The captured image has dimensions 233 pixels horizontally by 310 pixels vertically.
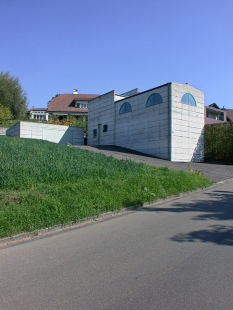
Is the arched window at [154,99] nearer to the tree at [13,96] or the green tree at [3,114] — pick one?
the green tree at [3,114]

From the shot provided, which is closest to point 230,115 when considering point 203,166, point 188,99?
point 188,99

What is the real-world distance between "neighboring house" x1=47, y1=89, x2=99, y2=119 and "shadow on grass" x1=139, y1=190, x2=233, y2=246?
44.8 m

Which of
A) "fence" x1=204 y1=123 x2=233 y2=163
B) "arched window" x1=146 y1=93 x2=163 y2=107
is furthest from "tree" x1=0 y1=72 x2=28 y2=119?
"fence" x1=204 y1=123 x2=233 y2=163

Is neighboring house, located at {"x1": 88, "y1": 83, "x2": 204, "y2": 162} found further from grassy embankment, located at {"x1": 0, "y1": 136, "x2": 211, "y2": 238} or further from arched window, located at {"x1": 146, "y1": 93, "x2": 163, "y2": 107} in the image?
grassy embankment, located at {"x1": 0, "y1": 136, "x2": 211, "y2": 238}

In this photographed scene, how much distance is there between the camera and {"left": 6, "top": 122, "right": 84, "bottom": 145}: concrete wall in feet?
101

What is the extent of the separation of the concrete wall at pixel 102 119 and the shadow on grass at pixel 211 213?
19046mm

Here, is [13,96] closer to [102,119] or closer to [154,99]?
[102,119]

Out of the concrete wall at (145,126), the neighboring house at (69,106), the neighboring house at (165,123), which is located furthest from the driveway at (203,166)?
the neighboring house at (69,106)

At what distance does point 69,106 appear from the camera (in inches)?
2197

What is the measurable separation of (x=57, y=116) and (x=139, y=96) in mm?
28313

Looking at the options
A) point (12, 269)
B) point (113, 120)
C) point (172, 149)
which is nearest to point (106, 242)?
point (12, 269)

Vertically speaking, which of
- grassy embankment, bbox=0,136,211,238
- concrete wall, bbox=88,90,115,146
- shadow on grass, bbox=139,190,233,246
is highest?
concrete wall, bbox=88,90,115,146

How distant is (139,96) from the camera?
25.6m

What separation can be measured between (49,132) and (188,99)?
608 inches
